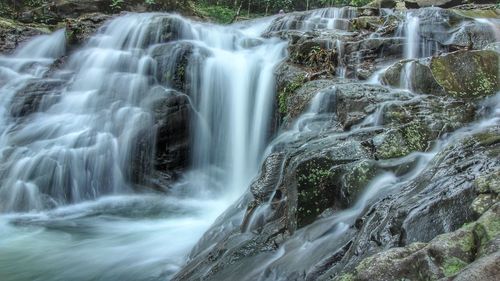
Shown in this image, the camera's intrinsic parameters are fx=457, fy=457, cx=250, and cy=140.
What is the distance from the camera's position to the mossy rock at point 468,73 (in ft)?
23.5

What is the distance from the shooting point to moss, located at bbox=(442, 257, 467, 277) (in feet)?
7.79

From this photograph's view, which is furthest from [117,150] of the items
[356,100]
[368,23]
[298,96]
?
[368,23]

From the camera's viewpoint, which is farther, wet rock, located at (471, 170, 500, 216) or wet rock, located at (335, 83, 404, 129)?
wet rock, located at (335, 83, 404, 129)

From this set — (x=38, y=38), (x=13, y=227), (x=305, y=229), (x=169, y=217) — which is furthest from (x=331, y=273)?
(x=38, y=38)

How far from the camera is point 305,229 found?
4.58 m

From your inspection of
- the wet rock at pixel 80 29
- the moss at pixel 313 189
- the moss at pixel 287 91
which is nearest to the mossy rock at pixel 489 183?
the moss at pixel 313 189

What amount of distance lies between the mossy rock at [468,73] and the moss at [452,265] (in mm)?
5310

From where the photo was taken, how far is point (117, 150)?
31.0 feet

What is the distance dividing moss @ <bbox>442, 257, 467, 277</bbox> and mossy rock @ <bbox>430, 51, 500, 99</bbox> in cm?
531

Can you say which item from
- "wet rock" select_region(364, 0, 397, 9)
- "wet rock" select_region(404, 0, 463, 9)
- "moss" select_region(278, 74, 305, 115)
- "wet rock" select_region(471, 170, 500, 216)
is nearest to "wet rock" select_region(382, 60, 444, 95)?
"moss" select_region(278, 74, 305, 115)

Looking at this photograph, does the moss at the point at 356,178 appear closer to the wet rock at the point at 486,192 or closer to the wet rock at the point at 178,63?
the wet rock at the point at 486,192

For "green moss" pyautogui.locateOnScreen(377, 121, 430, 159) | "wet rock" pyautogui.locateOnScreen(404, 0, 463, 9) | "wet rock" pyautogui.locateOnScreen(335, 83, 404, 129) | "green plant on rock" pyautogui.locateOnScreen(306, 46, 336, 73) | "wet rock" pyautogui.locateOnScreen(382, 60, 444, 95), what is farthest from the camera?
"wet rock" pyautogui.locateOnScreen(404, 0, 463, 9)

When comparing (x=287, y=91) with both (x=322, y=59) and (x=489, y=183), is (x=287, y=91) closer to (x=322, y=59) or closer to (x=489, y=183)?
(x=322, y=59)

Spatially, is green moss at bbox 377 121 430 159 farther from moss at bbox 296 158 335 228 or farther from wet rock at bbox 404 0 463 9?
wet rock at bbox 404 0 463 9
